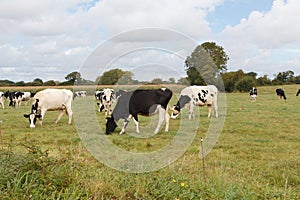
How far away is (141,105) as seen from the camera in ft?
36.1

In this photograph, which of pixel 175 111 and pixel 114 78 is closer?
pixel 114 78

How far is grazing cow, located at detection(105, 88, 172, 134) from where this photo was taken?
10.9 metres

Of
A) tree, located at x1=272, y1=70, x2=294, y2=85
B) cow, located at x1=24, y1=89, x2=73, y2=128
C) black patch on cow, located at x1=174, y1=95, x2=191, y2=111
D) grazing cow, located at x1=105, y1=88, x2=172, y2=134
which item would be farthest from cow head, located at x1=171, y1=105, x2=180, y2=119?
tree, located at x1=272, y1=70, x2=294, y2=85

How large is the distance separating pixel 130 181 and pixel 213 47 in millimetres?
25836

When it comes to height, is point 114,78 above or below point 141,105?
above

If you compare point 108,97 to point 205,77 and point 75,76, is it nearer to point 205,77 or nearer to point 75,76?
→ point 205,77

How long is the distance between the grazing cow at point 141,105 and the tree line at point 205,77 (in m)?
0.91

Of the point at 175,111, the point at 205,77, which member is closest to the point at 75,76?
the point at 205,77

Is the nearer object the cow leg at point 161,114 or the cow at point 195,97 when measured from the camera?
the cow leg at point 161,114

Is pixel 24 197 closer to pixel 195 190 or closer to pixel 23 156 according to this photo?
pixel 23 156

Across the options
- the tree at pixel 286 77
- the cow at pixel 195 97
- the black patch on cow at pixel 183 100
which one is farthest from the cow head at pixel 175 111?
the tree at pixel 286 77

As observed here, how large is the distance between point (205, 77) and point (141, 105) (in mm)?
2464

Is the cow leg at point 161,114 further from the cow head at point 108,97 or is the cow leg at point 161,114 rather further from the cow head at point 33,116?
the cow head at point 108,97

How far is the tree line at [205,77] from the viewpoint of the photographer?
839cm
